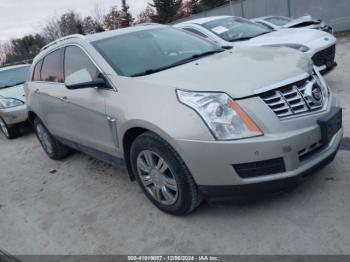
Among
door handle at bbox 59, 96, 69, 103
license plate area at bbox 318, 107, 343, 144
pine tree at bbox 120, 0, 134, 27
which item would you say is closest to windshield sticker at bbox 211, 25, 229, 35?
door handle at bbox 59, 96, 69, 103

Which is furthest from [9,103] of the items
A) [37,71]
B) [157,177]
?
[157,177]

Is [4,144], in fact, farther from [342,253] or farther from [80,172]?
[342,253]

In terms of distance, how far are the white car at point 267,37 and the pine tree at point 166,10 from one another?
3017 cm

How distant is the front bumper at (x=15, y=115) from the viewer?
7.53 metres

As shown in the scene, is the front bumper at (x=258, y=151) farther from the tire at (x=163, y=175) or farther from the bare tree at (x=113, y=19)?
the bare tree at (x=113, y=19)

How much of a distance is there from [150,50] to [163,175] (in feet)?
4.60

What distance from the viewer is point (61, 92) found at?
14.6ft

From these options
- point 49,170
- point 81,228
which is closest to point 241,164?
point 81,228

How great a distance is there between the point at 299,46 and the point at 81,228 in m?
4.23

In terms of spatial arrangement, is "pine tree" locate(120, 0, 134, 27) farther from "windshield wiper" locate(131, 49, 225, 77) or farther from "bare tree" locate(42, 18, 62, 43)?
"windshield wiper" locate(131, 49, 225, 77)

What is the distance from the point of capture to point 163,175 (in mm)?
3225

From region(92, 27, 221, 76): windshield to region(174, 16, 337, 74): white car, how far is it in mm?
1495

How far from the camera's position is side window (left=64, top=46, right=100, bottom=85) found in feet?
12.1

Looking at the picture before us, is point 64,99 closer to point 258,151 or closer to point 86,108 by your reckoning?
point 86,108
